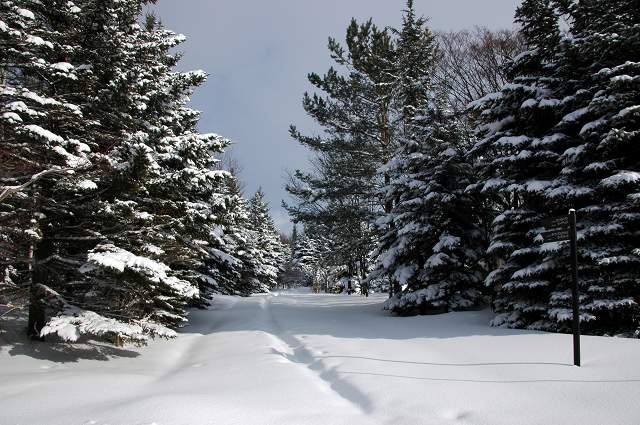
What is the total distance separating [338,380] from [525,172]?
7.24m

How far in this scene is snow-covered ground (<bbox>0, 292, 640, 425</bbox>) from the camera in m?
4.48

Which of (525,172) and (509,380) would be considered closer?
(509,380)

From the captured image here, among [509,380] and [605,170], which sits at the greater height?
[605,170]

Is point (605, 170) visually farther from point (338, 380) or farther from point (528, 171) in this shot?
point (338, 380)

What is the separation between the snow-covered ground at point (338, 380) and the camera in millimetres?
4477

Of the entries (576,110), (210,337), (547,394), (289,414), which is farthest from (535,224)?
(210,337)

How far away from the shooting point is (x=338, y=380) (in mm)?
6148

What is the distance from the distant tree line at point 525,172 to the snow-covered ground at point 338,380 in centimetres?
154

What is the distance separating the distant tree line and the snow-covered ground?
5.04 feet

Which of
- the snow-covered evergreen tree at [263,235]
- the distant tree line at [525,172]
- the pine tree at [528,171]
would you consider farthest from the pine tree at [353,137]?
the snow-covered evergreen tree at [263,235]

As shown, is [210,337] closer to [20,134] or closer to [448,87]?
[20,134]

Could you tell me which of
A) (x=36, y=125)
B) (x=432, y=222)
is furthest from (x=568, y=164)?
(x=36, y=125)

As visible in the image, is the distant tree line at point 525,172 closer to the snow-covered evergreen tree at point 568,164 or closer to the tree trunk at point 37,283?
the snow-covered evergreen tree at point 568,164

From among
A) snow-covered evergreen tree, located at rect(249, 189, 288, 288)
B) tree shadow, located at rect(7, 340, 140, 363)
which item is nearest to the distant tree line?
tree shadow, located at rect(7, 340, 140, 363)
